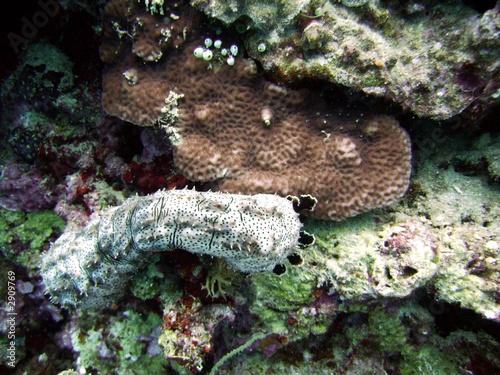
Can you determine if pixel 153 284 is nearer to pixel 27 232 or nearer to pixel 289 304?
pixel 289 304

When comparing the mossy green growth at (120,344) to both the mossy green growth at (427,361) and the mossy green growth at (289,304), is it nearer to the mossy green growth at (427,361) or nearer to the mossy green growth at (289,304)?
the mossy green growth at (289,304)

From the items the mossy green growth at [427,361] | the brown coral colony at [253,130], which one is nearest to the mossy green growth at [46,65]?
the brown coral colony at [253,130]

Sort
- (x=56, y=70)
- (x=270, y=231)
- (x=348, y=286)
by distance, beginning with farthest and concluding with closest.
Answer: (x=56, y=70) < (x=348, y=286) < (x=270, y=231)

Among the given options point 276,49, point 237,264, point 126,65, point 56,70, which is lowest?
point 237,264

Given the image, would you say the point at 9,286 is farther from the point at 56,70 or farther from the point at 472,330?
the point at 472,330

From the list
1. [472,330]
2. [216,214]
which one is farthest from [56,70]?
[472,330]

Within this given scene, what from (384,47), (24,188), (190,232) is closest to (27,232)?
(24,188)
